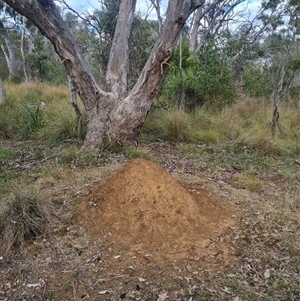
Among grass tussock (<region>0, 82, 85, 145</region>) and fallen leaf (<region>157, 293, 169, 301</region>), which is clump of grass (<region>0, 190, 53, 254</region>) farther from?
grass tussock (<region>0, 82, 85, 145</region>)

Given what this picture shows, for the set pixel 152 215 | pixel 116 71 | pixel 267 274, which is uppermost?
pixel 116 71

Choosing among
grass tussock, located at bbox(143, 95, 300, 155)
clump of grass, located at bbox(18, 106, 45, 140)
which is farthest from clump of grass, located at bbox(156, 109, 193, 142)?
clump of grass, located at bbox(18, 106, 45, 140)

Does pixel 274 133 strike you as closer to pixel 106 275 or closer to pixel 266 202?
pixel 266 202

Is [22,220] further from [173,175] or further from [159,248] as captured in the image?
[173,175]

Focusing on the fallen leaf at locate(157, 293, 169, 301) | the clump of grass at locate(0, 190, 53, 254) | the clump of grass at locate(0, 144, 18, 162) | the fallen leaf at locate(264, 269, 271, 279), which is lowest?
the fallen leaf at locate(264, 269, 271, 279)

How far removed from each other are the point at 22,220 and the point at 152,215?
984 millimetres

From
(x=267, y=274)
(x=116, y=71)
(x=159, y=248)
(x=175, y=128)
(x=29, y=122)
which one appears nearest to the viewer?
(x=267, y=274)

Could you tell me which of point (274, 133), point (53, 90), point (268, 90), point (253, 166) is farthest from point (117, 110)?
point (268, 90)

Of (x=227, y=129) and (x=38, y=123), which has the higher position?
(x=38, y=123)

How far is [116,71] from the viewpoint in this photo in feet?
16.9

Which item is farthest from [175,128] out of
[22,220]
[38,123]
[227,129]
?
[22,220]

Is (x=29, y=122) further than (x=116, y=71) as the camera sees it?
Yes

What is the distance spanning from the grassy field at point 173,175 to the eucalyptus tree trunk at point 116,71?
366 mm

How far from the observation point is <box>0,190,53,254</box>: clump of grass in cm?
241
